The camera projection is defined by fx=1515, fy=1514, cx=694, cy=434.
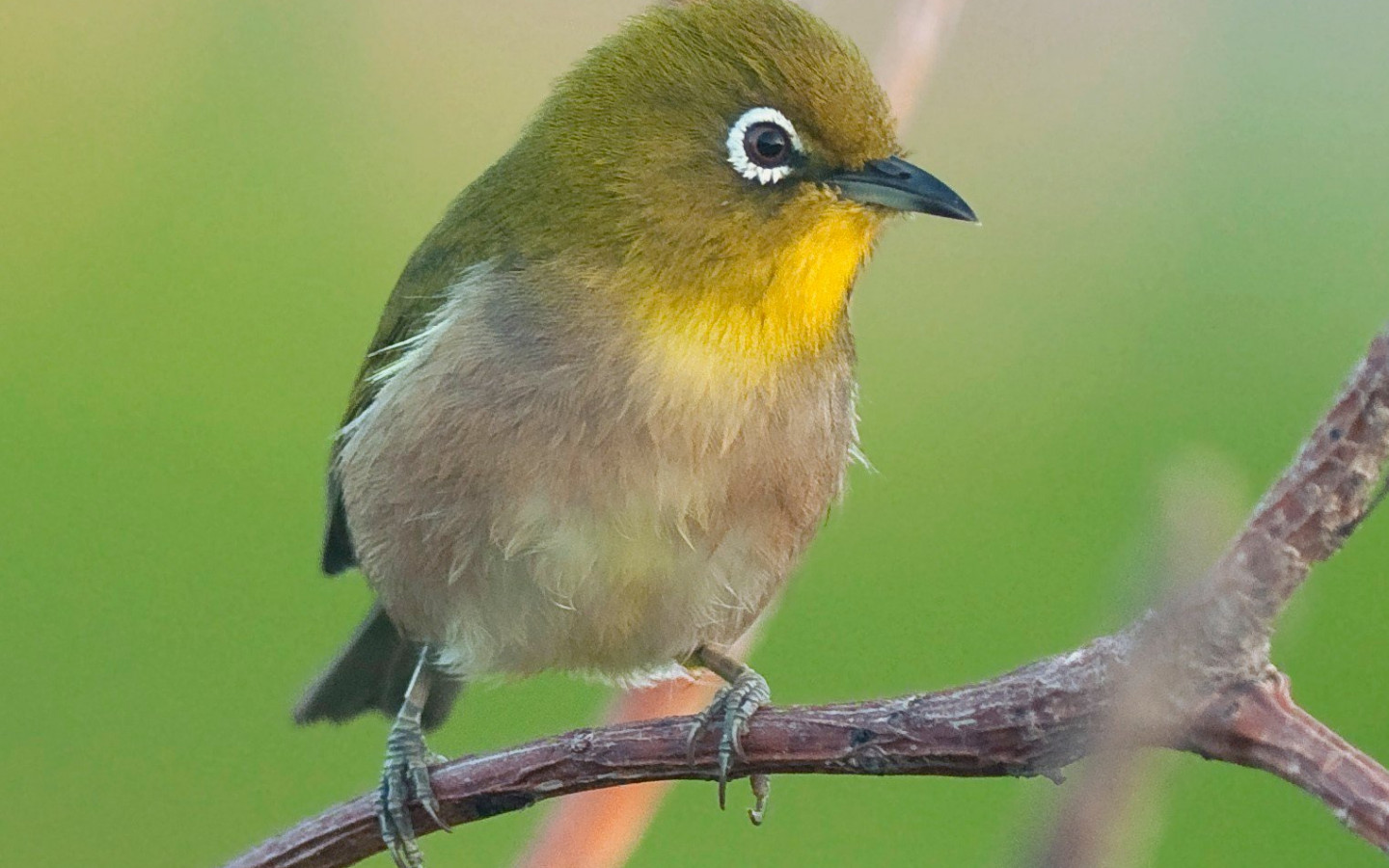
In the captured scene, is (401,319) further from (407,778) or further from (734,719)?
(734,719)

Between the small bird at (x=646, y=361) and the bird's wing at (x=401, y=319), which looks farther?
the bird's wing at (x=401, y=319)

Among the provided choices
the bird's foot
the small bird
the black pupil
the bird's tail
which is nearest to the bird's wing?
the small bird

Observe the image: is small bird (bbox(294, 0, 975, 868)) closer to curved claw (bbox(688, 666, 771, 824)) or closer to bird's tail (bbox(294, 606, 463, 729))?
curved claw (bbox(688, 666, 771, 824))

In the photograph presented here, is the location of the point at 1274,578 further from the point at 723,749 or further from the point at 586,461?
the point at 586,461

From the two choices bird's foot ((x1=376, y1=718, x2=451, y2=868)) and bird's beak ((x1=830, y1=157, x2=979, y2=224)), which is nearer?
bird's beak ((x1=830, y1=157, x2=979, y2=224))

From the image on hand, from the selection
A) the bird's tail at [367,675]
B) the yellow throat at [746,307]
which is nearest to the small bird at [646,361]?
the yellow throat at [746,307]

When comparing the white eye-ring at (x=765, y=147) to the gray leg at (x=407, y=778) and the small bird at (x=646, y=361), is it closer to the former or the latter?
the small bird at (x=646, y=361)

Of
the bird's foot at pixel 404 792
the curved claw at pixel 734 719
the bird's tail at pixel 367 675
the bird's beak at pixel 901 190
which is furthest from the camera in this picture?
the bird's tail at pixel 367 675
